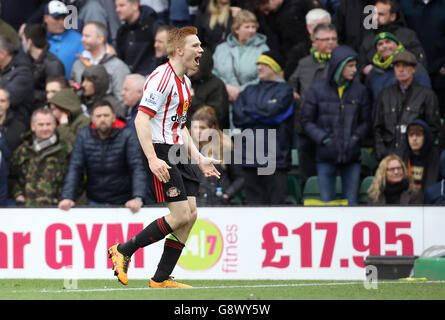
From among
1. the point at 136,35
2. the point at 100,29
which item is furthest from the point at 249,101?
the point at 100,29

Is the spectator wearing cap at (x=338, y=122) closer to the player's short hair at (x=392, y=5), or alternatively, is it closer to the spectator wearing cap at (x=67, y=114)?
the player's short hair at (x=392, y=5)

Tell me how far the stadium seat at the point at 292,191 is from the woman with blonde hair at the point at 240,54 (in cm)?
131

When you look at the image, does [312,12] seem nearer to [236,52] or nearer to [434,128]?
[236,52]

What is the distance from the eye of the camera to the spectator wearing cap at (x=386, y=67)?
12469 millimetres

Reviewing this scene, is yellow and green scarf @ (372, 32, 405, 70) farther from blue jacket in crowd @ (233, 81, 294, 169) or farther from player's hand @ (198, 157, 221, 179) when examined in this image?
player's hand @ (198, 157, 221, 179)

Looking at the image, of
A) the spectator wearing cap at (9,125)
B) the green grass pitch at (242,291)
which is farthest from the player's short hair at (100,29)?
the green grass pitch at (242,291)

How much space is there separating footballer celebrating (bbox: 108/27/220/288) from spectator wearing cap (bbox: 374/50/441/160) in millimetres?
4347

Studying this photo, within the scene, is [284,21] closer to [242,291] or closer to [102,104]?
[102,104]

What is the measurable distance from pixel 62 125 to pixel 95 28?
162cm

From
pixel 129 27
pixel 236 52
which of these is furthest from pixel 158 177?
pixel 129 27

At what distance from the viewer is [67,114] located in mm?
12773

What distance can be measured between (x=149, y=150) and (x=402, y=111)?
5.14 m

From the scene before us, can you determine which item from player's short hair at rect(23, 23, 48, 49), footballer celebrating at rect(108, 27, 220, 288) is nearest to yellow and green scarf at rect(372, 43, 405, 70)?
player's short hair at rect(23, 23, 48, 49)

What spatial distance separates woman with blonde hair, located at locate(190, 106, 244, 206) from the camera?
11.4 metres
